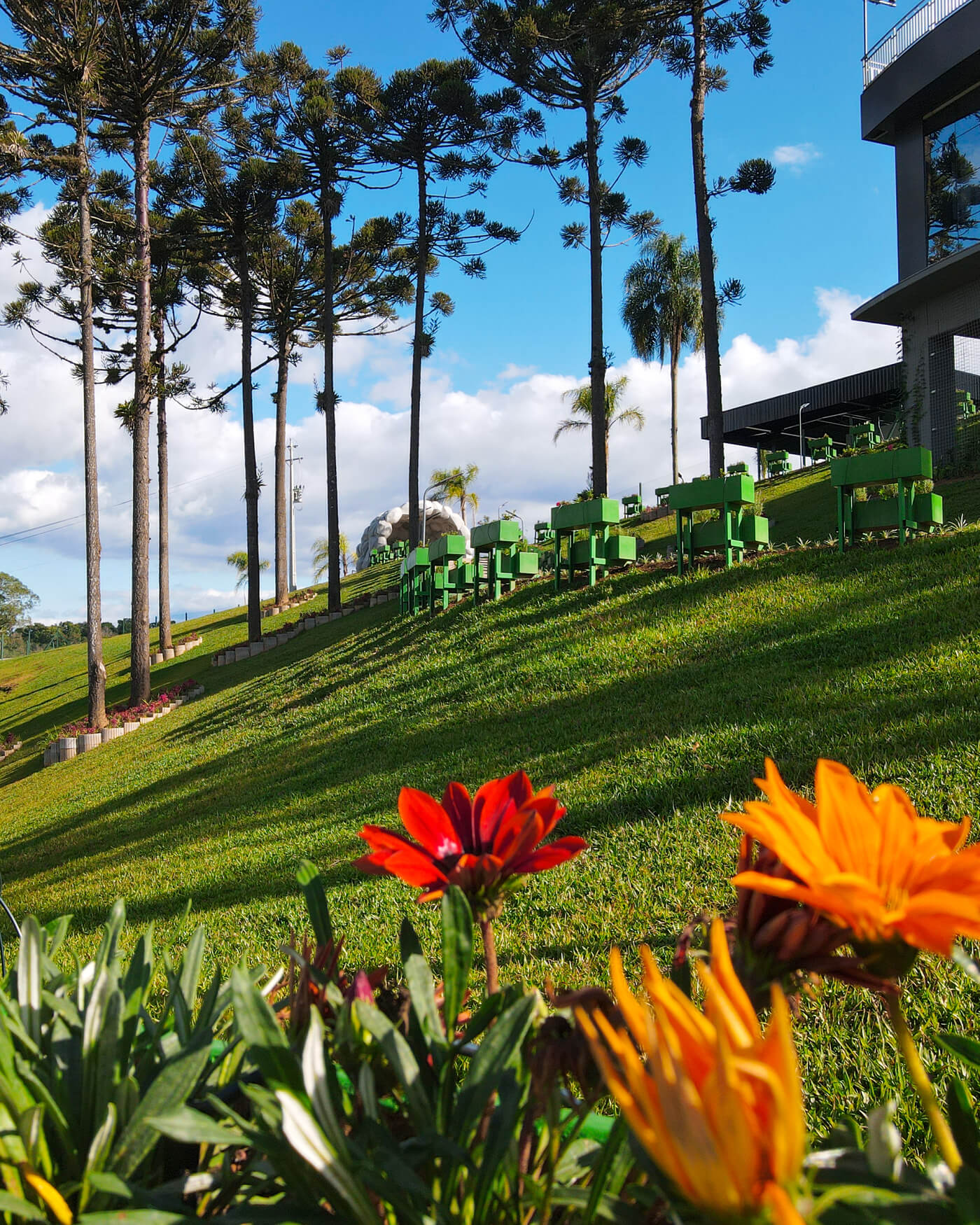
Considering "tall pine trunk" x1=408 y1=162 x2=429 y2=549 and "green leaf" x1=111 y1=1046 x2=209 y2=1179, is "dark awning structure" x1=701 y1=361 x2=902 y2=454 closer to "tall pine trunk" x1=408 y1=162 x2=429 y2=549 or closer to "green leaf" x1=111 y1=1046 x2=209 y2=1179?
"tall pine trunk" x1=408 y1=162 x2=429 y2=549

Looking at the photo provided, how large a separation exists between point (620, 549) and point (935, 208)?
10.8m

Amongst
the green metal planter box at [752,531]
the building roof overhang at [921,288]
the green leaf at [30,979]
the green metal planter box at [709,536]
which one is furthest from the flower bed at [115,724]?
the green leaf at [30,979]

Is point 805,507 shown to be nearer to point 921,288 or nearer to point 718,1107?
point 921,288

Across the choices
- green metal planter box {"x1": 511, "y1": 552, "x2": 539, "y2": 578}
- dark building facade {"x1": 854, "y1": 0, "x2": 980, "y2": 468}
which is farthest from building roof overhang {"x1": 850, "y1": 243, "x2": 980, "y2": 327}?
green metal planter box {"x1": 511, "y1": 552, "x2": 539, "y2": 578}

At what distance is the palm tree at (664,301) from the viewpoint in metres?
29.4

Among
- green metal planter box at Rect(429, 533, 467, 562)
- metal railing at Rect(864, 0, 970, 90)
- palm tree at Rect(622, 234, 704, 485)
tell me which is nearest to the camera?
green metal planter box at Rect(429, 533, 467, 562)

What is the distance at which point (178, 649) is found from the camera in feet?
71.8

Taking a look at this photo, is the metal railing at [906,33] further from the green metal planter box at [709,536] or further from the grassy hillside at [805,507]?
the green metal planter box at [709,536]

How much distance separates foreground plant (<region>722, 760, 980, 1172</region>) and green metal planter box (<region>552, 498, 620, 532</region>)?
8.76 meters

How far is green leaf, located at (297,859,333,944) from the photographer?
777mm

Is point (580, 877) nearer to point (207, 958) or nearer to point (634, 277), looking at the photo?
point (207, 958)

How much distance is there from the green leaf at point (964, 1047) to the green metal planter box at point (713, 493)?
25.3ft

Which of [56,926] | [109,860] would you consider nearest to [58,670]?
[109,860]

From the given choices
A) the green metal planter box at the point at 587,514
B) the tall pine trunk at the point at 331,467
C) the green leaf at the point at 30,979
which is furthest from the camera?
the tall pine trunk at the point at 331,467
